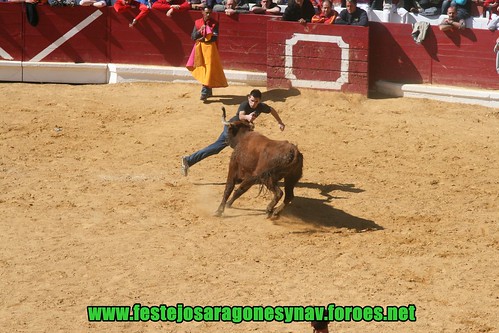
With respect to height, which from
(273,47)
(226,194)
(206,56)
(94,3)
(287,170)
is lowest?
(226,194)

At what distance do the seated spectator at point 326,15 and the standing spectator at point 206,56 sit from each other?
1.56 m

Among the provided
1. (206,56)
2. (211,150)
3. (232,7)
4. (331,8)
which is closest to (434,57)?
(331,8)

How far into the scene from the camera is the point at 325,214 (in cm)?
1098

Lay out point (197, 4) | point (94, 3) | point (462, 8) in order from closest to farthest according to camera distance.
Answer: point (462, 8) < point (197, 4) < point (94, 3)

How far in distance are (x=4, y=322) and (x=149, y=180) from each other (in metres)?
4.32

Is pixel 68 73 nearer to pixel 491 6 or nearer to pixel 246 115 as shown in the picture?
pixel 246 115

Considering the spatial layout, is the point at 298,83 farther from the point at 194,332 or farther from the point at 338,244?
the point at 194,332

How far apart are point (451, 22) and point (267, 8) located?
302 cm

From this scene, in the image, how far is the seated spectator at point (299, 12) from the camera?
15.5m

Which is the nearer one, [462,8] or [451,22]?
[451,22]

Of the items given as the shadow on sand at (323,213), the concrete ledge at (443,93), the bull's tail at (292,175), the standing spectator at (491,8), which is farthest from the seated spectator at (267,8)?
the bull's tail at (292,175)

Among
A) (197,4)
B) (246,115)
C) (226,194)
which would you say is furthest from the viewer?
(197,4)

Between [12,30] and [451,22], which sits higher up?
[451,22]

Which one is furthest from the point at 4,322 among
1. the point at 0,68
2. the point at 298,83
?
the point at 0,68
